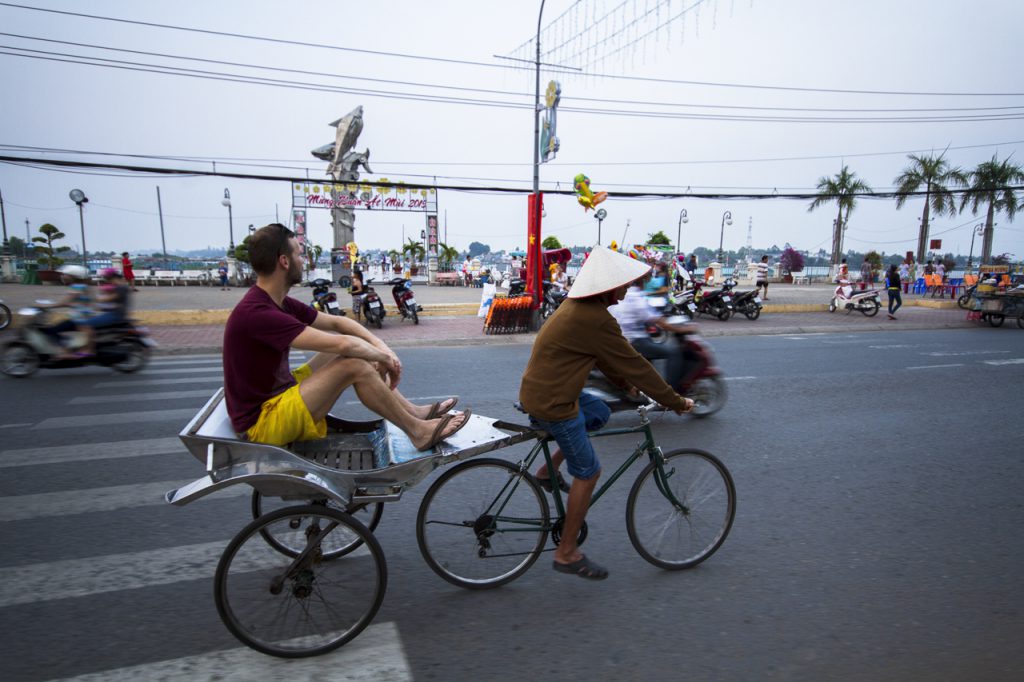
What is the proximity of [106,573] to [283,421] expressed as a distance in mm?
1538

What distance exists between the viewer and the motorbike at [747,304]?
17766 mm

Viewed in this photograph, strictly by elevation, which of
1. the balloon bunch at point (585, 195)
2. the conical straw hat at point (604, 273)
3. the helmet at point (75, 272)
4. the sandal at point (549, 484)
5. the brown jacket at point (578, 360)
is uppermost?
the balloon bunch at point (585, 195)

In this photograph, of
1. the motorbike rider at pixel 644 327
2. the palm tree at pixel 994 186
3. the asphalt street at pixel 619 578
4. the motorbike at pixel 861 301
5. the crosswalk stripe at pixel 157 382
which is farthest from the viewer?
the palm tree at pixel 994 186

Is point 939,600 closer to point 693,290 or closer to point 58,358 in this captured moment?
point 58,358

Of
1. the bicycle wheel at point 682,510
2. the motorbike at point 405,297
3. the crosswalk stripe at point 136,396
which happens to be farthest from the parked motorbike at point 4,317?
the bicycle wheel at point 682,510

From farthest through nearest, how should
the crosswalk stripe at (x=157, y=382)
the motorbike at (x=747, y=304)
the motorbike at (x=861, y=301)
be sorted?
the motorbike at (x=861, y=301) → the motorbike at (x=747, y=304) → the crosswalk stripe at (x=157, y=382)

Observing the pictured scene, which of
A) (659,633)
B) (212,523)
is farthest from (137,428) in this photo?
(659,633)

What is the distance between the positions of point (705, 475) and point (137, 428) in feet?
18.1

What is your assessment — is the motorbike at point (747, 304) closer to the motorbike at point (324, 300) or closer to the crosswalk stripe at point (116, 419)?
the motorbike at point (324, 300)

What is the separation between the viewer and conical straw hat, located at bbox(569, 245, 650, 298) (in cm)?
296

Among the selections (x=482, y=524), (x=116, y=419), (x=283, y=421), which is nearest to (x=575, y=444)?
(x=482, y=524)

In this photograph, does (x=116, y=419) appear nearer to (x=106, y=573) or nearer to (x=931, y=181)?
(x=106, y=573)

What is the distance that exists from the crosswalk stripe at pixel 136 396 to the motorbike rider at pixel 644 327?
5399 mm

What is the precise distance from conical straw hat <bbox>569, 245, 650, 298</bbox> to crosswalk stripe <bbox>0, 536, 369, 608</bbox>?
67.5 inches
